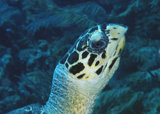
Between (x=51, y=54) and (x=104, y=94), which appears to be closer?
(x=104, y=94)

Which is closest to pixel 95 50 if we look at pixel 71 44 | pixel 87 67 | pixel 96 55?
pixel 96 55

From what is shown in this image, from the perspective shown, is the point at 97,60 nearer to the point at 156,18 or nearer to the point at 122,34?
the point at 122,34

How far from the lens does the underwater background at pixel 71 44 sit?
6.89 ft

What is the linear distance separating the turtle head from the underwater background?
0.52m

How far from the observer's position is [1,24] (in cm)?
469

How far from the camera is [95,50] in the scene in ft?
4.13

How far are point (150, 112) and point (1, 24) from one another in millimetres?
4290

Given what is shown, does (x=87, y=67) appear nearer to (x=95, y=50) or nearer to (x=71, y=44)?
(x=95, y=50)

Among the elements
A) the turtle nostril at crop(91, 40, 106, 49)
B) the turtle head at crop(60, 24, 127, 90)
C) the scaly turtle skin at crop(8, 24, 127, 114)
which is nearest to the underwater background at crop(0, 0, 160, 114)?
the scaly turtle skin at crop(8, 24, 127, 114)

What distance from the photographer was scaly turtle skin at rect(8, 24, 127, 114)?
49.5 inches

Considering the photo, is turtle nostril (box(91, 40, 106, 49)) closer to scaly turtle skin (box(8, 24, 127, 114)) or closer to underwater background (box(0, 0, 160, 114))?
scaly turtle skin (box(8, 24, 127, 114))

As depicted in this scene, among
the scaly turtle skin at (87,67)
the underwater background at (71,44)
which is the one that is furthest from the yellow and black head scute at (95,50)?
the underwater background at (71,44)

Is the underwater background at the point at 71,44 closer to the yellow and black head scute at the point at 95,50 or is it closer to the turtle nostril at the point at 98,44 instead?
the yellow and black head scute at the point at 95,50

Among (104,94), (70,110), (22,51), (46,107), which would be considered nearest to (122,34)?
(70,110)
